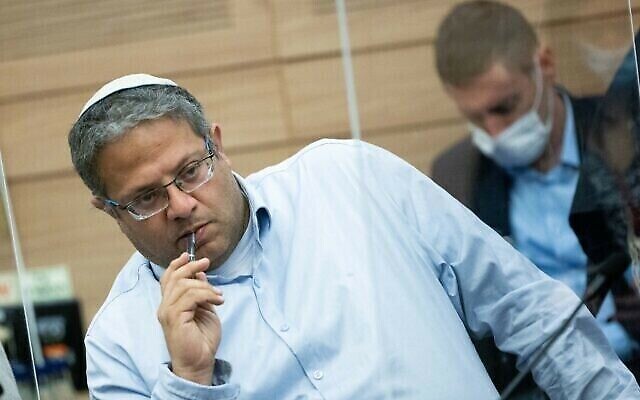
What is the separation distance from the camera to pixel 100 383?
8.04 ft

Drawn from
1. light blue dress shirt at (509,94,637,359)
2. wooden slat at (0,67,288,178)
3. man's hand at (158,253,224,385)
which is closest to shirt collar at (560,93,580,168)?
light blue dress shirt at (509,94,637,359)

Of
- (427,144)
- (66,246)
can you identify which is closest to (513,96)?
(427,144)

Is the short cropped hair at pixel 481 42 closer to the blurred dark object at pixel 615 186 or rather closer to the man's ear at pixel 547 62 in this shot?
the man's ear at pixel 547 62

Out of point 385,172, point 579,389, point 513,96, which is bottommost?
point 579,389

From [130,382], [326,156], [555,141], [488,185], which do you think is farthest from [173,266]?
[555,141]

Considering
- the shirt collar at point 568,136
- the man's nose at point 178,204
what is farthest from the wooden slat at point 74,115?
the shirt collar at point 568,136

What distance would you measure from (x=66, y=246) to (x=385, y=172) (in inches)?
25.0

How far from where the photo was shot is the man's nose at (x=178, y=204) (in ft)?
7.84

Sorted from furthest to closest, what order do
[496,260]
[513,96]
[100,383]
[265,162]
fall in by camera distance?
[265,162] < [100,383] < [496,260] < [513,96]

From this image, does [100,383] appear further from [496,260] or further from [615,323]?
[615,323]

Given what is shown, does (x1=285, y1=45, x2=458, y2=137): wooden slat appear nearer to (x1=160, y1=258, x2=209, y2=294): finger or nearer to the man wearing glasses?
the man wearing glasses

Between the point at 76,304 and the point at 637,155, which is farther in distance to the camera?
the point at 76,304

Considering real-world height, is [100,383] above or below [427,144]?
below

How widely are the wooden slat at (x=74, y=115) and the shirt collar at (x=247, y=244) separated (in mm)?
112
